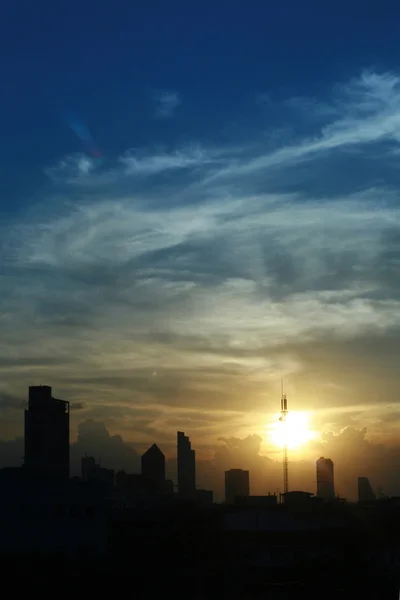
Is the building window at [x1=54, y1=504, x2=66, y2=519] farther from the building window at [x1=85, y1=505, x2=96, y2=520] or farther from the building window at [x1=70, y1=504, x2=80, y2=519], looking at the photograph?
the building window at [x1=85, y1=505, x2=96, y2=520]

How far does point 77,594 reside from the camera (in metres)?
69.1

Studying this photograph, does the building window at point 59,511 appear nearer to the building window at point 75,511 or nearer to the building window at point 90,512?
the building window at point 75,511

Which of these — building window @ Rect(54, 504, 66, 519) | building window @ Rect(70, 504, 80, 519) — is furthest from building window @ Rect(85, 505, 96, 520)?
building window @ Rect(54, 504, 66, 519)

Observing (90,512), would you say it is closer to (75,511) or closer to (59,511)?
(75,511)

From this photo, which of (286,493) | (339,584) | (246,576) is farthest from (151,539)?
(286,493)

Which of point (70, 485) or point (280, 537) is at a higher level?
point (70, 485)

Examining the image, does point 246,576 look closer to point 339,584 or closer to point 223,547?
point 339,584

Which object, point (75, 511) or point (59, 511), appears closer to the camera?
point (59, 511)

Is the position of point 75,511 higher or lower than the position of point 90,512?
higher

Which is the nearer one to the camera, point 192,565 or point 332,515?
point 192,565

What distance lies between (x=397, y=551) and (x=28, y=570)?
4413 cm

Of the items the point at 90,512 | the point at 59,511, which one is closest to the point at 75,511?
the point at 90,512

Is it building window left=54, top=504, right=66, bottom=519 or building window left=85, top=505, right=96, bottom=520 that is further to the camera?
building window left=85, top=505, right=96, bottom=520

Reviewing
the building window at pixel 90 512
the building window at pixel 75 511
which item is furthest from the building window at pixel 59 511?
the building window at pixel 90 512
